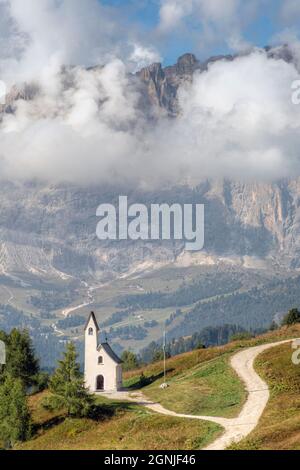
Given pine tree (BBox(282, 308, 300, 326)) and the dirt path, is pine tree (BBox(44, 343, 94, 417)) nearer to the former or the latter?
the dirt path

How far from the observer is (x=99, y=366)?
381 feet

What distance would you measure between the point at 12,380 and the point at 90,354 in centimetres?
2049

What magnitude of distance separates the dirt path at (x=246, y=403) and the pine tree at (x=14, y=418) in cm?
1630

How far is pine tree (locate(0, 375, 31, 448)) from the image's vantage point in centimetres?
9106

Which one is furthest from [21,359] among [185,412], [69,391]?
[185,412]

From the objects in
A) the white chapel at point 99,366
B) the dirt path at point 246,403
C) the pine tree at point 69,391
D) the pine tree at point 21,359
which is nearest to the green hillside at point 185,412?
the dirt path at point 246,403

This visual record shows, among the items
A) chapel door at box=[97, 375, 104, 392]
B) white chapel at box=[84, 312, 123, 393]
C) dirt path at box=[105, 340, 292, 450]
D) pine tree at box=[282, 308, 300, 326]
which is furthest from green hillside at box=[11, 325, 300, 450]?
pine tree at box=[282, 308, 300, 326]

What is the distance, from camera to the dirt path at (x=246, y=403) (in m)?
74.6

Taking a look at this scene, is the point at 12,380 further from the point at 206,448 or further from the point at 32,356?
the point at 206,448

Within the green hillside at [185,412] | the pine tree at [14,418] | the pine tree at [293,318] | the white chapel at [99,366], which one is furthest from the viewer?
the pine tree at [293,318]

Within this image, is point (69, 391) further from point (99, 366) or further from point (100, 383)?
point (100, 383)

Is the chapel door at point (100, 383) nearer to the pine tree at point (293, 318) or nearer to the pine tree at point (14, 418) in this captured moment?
the pine tree at point (14, 418)
